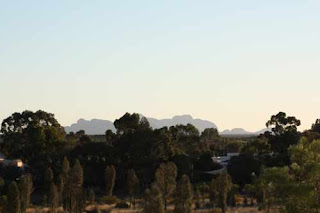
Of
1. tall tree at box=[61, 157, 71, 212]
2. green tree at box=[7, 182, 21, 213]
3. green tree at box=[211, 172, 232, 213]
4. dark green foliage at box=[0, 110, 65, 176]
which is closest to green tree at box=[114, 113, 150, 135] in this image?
dark green foliage at box=[0, 110, 65, 176]

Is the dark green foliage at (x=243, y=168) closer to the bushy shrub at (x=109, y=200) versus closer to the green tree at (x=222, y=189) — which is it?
the bushy shrub at (x=109, y=200)

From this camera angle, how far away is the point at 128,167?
59.0 meters

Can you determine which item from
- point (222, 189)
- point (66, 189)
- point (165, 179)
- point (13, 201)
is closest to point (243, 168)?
point (165, 179)

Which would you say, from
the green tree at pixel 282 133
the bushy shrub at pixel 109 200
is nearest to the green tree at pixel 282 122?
the green tree at pixel 282 133

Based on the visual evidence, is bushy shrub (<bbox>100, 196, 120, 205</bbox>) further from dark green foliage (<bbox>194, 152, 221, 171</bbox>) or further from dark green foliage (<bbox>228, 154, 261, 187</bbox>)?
dark green foliage (<bbox>194, 152, 221, 171</bbox>)

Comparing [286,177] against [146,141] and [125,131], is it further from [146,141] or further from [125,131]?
[125,131]

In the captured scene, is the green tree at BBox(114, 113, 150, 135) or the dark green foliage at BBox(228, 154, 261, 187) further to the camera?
the green tree at BBox(114, 113, 150, 135)

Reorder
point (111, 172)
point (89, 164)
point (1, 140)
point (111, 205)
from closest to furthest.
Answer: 1. point (111, 205)
2. point (111, 172)
3. point (89, 164)
4. point (1, 140)

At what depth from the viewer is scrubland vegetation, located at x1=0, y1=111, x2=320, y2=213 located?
4200cm

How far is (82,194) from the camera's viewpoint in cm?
4153

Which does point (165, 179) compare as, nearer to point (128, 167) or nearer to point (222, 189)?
point (222, 189)

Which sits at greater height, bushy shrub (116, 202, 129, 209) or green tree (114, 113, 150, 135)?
green tree (114, 113, 150, 135)

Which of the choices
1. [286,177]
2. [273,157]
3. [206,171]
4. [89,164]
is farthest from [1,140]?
[286,177]

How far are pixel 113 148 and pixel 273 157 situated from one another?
18.8 meters
